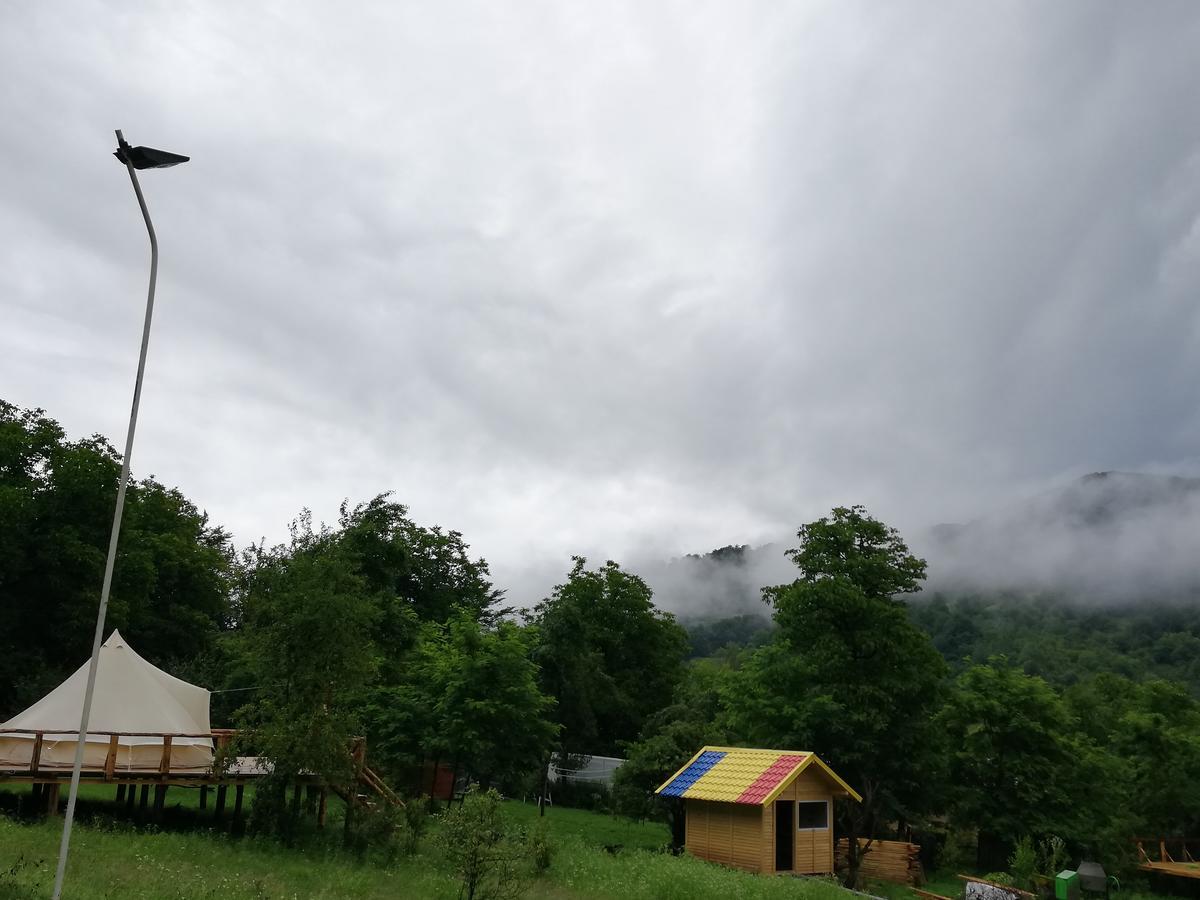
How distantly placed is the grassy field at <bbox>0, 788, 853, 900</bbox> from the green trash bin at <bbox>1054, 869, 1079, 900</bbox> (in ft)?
28.9

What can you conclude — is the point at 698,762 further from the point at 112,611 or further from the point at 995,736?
the point at 112,611

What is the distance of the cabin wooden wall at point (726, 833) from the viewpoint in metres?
25.6

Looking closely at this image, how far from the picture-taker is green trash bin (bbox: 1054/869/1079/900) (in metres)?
25.4

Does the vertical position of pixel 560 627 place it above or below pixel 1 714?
above

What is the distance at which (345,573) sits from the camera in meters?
21.7

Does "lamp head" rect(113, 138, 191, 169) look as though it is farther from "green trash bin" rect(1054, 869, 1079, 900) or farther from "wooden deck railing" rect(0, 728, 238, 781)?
"green trash bin" rect(1054, 869, 1079, 900)

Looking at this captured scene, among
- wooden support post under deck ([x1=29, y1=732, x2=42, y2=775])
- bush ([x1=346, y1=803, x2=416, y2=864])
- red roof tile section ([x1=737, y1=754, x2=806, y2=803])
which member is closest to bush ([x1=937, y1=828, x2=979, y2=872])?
red roof tile section ([x1=737, y1=754, x2=806, y2=803])

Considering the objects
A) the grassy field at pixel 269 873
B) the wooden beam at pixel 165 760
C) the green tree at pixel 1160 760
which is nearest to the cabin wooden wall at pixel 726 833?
the grassy field at pixel 269 873

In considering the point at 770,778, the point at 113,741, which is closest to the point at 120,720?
the point at 113,741

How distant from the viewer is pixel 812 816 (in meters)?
27.1

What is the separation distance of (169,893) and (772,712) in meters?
24.3

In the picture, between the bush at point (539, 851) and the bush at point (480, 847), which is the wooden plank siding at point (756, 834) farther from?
the bush at point (480, 847)

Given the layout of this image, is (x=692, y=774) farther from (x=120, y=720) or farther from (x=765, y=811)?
(x=120, y=720)

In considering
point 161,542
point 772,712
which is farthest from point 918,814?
Answer: point 161,542
